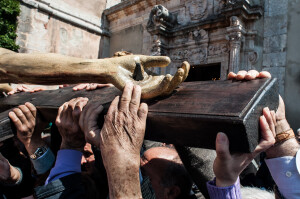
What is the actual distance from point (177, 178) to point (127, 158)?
2.96 feet

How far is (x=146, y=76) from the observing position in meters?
1.01

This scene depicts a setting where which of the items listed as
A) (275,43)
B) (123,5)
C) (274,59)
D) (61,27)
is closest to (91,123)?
(274,59)

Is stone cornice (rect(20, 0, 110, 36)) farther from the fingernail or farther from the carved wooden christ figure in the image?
the fingernail

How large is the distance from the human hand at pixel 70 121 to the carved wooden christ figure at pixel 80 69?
0.13 metres

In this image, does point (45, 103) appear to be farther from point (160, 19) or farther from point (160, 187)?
point (160, 19)

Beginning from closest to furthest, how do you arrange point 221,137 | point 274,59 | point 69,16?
point 221,137, point 274,59, point 69,16

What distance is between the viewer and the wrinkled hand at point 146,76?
864 millimetres

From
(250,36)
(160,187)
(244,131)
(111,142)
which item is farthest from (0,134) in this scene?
(250,36)

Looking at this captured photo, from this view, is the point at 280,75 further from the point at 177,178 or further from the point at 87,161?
the point at 87,161

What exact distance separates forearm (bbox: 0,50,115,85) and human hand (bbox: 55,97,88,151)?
0.13 meters

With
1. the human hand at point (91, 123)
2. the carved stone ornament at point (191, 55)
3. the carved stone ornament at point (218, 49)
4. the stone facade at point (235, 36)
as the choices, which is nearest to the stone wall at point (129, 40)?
the stone facade at point (235, 36)

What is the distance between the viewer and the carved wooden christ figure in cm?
95

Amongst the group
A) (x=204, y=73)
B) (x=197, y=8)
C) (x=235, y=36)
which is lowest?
(x=204, y=73)

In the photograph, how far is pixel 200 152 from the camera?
1.54 meters
